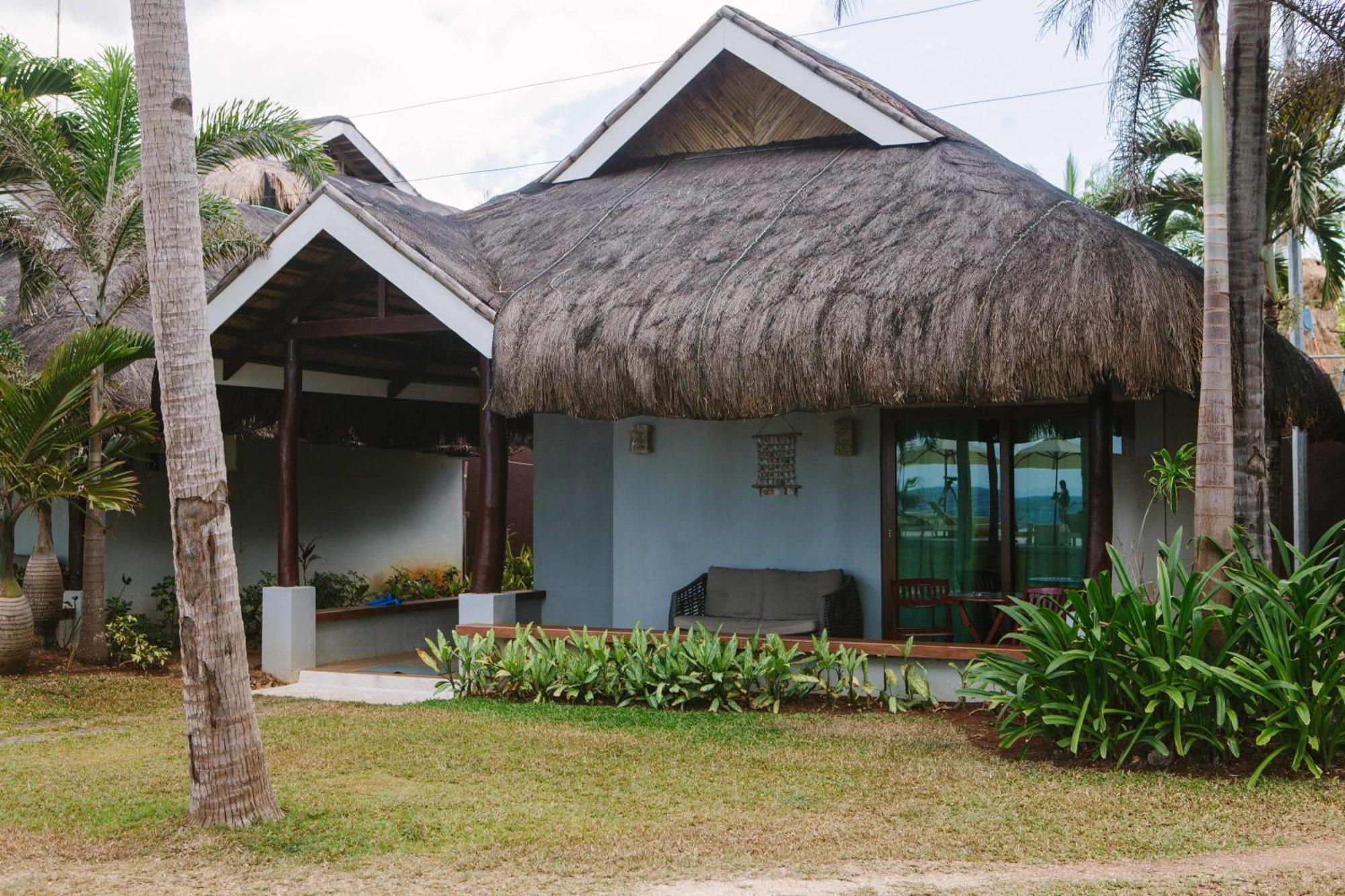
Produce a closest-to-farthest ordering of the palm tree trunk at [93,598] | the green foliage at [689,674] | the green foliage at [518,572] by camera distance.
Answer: the green foliage at [689,674]
the palm tree trunk at [93,598]
the green foliage at [518,572]

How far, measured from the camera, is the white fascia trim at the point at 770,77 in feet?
35.9

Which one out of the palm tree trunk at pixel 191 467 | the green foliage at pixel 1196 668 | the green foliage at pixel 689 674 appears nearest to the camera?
the palm tree trunk at pixel 191 467

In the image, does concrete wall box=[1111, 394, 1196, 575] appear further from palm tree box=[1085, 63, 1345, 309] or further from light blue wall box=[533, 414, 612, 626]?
light blue wall box=[533, 414, 612, 626]

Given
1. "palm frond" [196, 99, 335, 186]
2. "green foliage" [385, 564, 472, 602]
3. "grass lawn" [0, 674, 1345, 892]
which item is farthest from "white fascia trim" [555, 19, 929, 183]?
"green foliage" [385, 564, 472, 602]

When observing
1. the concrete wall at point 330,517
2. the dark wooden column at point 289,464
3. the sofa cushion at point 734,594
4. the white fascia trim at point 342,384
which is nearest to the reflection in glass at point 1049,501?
the sofa cushion at point 734,594

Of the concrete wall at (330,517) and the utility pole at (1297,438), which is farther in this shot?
the concrete wall at (330,517)

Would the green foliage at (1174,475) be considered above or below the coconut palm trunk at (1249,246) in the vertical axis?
below

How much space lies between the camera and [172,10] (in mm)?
5863

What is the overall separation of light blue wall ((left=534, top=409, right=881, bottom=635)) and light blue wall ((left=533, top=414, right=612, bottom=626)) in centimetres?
1

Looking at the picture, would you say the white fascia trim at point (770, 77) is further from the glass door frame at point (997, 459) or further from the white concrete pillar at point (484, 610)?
the white concrete pillar at point (484, 610)

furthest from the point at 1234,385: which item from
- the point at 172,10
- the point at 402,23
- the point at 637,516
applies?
the point at 402,23

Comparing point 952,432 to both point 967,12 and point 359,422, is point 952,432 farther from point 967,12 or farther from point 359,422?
point 967,12

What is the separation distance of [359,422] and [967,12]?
14048mm

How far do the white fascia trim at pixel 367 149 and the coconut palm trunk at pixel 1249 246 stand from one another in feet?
41.4
